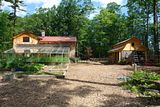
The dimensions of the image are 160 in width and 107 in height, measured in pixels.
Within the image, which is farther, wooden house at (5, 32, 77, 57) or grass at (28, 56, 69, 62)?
wooden house at (5, 32, 77, 57)

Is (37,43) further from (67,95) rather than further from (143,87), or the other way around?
(67,95)

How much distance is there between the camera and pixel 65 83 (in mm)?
15266

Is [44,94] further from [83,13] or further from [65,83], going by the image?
[83,13]

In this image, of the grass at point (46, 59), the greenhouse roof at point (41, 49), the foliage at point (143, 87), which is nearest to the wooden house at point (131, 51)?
the greenhouse roof at point (41, 49)

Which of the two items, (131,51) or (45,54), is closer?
(45,54)

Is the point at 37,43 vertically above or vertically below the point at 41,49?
above

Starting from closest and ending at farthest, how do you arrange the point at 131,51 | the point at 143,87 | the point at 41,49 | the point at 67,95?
the point at 67,95 → the point at 143,87 → the point at 41,49 → the point at 131,51

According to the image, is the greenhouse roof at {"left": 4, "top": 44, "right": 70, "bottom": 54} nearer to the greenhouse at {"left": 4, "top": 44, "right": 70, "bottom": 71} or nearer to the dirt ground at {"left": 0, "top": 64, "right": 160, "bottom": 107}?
the greenhouse at {"left": 4, "top": 44, "right": 70, "bottom": 71}

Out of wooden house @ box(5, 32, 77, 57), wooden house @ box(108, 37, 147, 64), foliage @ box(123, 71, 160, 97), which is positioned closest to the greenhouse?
wooden house @ box(5, 32, 77, 57)

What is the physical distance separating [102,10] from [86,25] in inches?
325

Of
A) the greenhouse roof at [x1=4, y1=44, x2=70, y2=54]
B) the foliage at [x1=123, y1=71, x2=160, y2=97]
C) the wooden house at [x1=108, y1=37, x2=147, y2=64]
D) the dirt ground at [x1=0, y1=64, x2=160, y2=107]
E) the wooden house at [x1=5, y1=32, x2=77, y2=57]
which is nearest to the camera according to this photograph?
the dirt ground at [x1=0, y1=64, x2=160, y2=107]

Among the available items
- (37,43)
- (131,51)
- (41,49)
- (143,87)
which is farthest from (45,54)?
(143,87)

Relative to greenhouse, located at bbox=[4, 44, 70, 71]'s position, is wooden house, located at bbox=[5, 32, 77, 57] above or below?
above

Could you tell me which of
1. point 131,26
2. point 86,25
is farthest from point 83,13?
point 131,26
